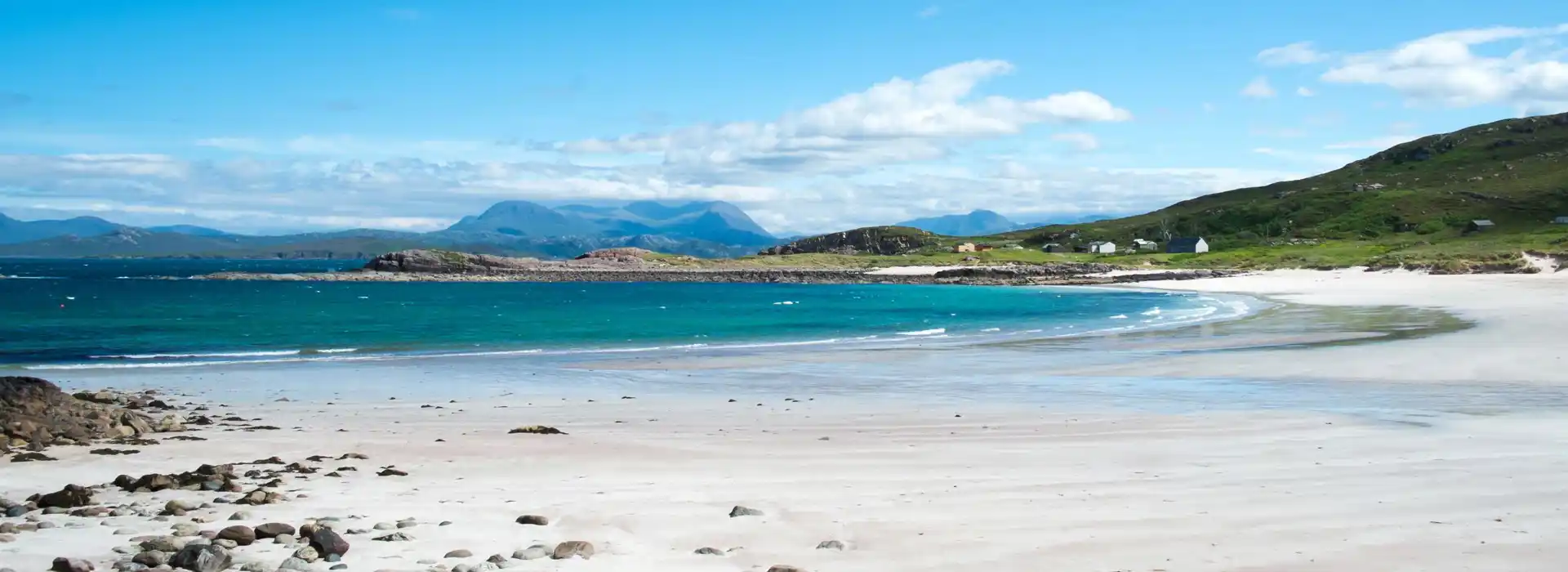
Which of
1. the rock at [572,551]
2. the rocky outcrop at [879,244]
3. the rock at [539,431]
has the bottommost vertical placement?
the rock at [539,431]

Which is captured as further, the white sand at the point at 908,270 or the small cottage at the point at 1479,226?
the small cottage at the point at 1479,226

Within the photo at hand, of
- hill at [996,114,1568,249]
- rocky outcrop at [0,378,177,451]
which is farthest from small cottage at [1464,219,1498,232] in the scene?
rocky outcrop at [0,378,177,451]

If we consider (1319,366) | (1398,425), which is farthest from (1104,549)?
(1319,366)

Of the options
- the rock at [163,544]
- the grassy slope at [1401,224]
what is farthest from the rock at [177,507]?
the grassy slope at [1401,224]

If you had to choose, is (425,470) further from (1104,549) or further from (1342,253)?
(1342,253)

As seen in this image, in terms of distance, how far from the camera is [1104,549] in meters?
7.83

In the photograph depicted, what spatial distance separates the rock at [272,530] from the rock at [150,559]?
733 millimetres

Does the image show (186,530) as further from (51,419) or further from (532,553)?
(51,419)

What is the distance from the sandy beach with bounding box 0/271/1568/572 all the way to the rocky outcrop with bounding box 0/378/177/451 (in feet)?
1.95

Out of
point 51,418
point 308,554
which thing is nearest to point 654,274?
point 51,418

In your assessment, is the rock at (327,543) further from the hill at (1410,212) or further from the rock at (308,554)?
the hill at (1410,212)

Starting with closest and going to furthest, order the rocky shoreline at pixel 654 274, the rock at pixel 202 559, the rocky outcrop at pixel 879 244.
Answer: the rock at pixel 202 559, the rocky shoreline at pixel 654 274, the rocky outcrop at pixel 879 244

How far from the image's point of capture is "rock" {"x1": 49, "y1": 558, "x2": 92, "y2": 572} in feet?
23.4

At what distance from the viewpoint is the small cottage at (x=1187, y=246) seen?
154 metres
